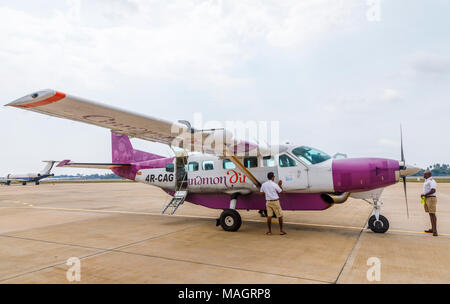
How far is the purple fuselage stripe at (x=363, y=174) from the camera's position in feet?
21.7

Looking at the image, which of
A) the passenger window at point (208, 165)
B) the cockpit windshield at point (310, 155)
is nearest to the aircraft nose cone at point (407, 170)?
the cockpit windshield at point (310, 155)

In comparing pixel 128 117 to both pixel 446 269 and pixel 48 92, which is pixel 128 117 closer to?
pixel 48 92

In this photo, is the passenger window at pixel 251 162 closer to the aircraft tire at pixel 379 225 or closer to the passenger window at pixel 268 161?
the passenger window at pixel 268 161

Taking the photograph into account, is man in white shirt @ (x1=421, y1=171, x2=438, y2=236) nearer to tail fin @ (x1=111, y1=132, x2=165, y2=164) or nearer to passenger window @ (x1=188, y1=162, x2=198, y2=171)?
passenger window @ (x1=188, y1=162, x2=198, y2=171)

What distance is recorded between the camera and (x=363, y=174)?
6.68 meters

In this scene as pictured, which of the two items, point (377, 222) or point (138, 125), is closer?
point (138, 125)

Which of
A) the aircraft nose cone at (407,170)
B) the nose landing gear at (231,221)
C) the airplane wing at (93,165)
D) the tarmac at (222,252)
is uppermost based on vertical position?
the airplane wing at (93,165)

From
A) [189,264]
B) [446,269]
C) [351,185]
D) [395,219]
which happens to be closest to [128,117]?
[189,264]

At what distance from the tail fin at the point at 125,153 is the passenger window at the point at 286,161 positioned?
5.22m

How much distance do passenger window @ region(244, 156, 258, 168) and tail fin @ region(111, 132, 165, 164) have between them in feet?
13.6

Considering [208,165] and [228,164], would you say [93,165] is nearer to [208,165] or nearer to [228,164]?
[208,165]

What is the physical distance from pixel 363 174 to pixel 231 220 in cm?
359

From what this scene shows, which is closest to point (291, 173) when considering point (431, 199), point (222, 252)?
point (222, 252)
